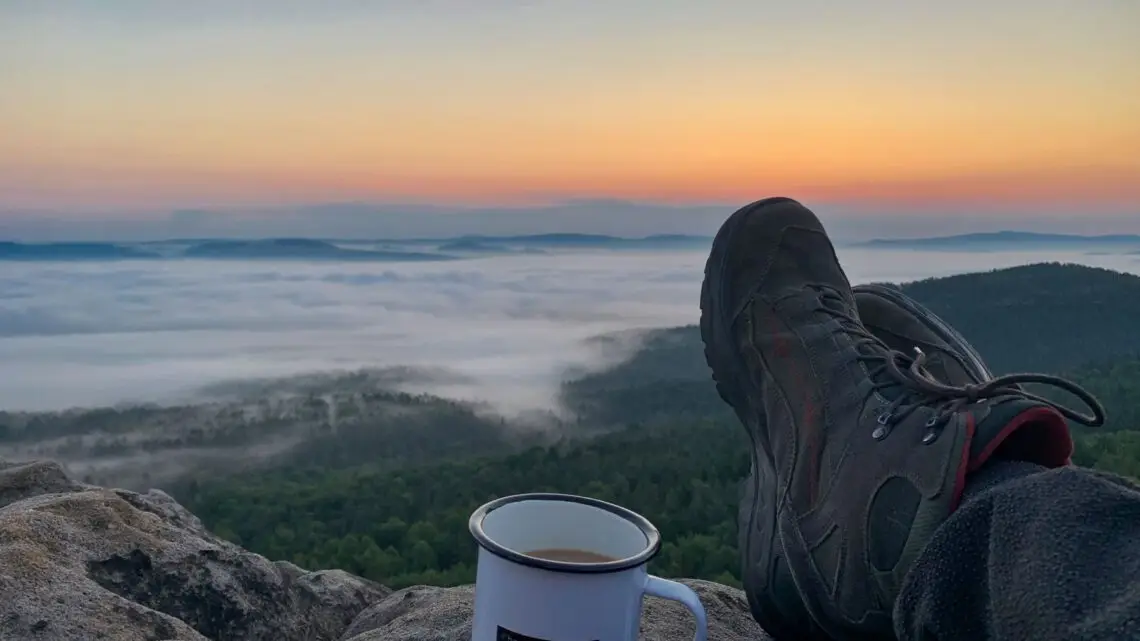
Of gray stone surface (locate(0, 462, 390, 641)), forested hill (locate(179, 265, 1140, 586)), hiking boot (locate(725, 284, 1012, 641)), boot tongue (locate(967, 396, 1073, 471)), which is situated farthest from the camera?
forested hill (locate(179, 265, 1140, 586))

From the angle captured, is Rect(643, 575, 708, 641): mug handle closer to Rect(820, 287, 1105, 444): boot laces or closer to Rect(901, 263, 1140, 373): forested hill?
Rect(820, 287, 1105, 444): boot laces

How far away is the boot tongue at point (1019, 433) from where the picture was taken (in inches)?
54.7

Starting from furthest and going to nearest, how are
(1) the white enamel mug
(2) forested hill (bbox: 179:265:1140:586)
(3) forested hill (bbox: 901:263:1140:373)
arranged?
(3) forested hill (bbox: 901:263:1140:373)
(2) forested hill (bbox: 179:265:1140:586)
(1) the white enamel mug

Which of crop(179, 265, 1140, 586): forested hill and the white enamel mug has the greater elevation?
the white enamel mug

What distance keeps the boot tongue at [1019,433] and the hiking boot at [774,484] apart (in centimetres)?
49

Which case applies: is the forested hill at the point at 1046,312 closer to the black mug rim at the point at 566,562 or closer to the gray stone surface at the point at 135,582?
the gray stone surface at the point at 135,582

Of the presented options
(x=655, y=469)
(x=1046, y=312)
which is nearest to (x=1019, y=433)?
(x=655, y=469)

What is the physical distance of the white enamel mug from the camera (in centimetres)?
102

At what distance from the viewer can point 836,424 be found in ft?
5.87

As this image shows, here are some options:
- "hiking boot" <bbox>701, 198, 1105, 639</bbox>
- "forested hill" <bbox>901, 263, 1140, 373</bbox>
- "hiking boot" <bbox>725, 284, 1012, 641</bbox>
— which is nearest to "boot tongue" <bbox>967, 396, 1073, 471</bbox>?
"hiking boot" <bbox>701, 198, 1105, 639</bbox>

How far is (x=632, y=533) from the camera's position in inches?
45.0

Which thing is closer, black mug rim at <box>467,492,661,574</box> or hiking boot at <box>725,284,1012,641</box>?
black mug rim at <box>467,492,661,574</box>

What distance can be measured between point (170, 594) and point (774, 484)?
1.33 meters

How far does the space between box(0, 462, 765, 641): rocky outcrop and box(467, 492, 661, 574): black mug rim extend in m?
0.64
